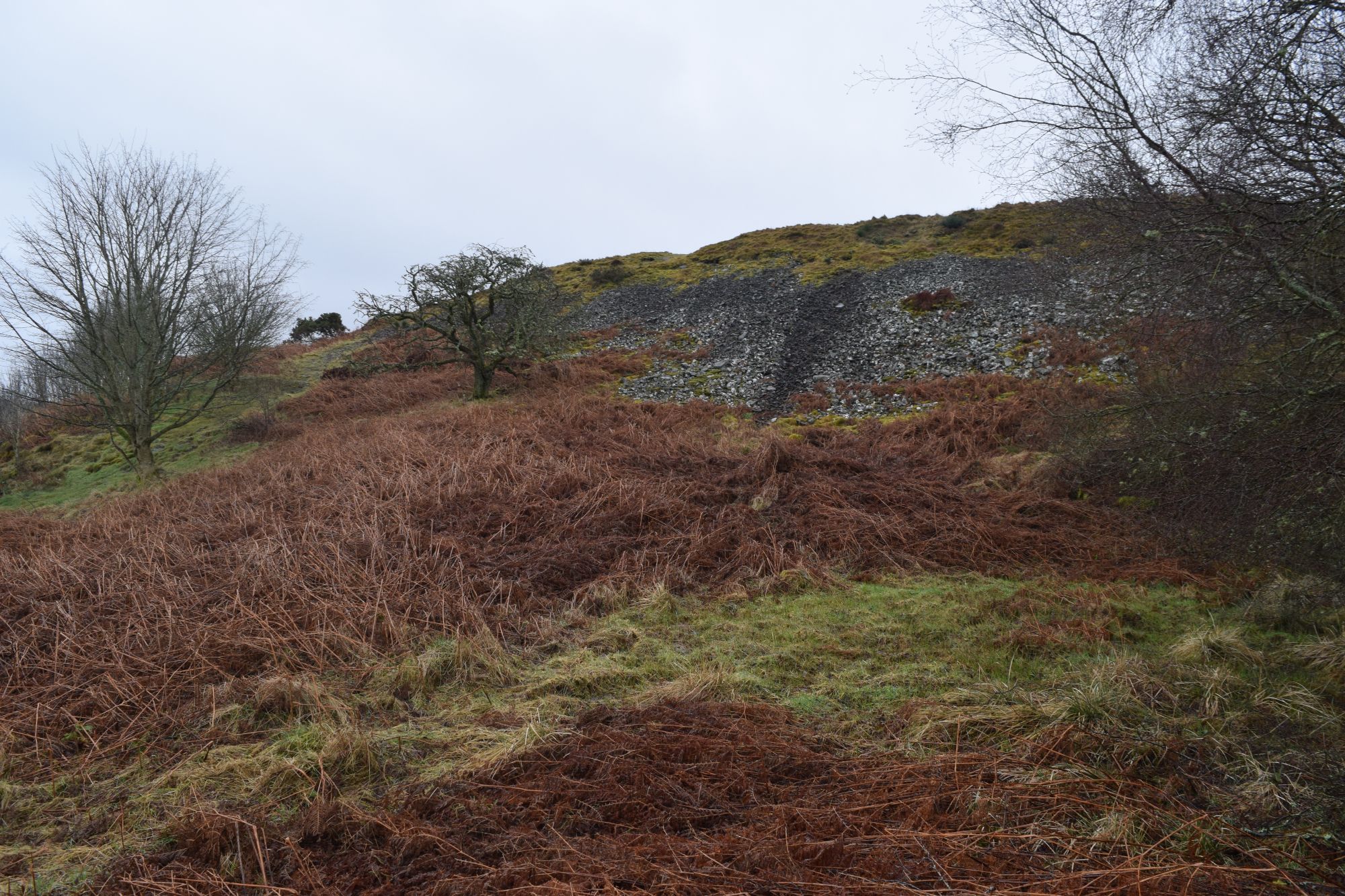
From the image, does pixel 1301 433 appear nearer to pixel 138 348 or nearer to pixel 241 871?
pixel 241 871

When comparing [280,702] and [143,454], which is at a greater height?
[143,454]

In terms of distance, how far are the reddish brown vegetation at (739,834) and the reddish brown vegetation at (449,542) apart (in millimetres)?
2165

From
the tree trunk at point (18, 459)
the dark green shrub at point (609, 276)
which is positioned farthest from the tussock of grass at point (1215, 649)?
the dark green shrub at point (609, 276)

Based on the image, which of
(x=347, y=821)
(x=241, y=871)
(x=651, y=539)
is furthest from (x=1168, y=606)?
(x=241, y=871)

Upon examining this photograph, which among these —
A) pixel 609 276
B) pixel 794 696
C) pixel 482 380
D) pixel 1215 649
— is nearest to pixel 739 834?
pixel 794 696

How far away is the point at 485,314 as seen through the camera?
17734 millimetres

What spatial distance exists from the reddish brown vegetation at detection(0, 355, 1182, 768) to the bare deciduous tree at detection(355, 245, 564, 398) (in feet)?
17.2

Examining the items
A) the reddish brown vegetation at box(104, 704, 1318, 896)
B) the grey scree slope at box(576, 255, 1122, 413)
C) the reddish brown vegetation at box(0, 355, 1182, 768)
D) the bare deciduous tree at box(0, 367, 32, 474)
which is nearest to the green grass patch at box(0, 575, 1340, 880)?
the reddish brown vegetation at box(104, 704, 1318, 896)

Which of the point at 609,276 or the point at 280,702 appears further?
the point at 609,276

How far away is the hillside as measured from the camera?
114 inches

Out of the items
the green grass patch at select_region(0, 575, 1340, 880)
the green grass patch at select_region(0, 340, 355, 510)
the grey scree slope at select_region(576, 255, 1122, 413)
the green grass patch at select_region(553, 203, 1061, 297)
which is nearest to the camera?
the green grass patch at select_region(0, 575, 1340, 880)

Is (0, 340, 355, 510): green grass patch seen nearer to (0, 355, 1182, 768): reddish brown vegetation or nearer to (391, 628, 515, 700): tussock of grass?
(0, 355, 1182, 768): reddish brown vegetation

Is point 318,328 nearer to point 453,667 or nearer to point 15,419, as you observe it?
point 15,419

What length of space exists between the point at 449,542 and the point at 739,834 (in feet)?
16.7
